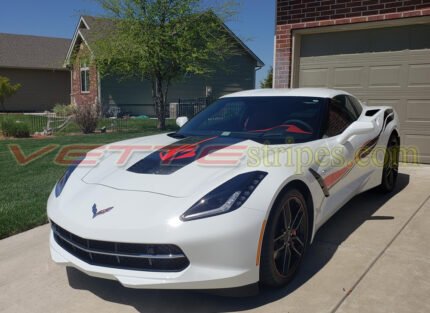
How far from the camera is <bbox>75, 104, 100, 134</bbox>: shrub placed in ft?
46.7

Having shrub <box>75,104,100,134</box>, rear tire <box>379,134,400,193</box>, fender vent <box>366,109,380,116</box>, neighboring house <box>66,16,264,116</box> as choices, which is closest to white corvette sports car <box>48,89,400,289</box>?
fender vent <box>366,109,380,116</box>

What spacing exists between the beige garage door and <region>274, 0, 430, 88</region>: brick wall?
35 centimetres

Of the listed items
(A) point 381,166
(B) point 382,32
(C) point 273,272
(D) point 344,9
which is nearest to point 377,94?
(B) point 382,32

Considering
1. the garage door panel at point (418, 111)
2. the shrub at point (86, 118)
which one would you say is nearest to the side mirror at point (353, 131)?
the garage door panel at point (418, 111)

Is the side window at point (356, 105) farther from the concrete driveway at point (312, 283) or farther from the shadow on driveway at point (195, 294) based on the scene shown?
the shadow on driveway at point (195, 294)

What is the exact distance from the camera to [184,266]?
2564mm

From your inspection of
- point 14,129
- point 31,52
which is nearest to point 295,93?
point 14,129

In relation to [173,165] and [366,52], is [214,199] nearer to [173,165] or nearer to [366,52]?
[173,165]

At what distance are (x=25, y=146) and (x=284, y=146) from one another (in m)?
8.82

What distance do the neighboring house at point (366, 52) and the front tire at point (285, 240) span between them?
513 cm

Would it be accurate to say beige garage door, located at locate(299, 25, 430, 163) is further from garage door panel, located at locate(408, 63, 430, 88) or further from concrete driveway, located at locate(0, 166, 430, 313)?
concrete driveway, located at locate(0, 166, 430, 313)

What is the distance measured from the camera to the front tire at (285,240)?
9.04ft

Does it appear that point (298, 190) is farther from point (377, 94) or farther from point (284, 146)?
point (377, 94)

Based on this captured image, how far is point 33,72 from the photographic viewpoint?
29.4 metres
